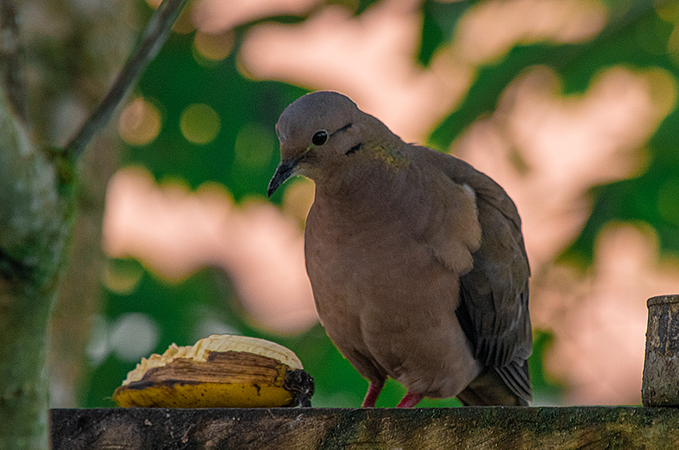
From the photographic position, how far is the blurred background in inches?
235

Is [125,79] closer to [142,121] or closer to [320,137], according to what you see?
[320,137]

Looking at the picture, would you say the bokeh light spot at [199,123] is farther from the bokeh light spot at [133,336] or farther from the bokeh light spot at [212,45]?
the bokeh light spot at [133,336]

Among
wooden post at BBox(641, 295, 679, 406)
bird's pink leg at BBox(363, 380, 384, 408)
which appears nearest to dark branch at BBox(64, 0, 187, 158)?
wooden post at BBox(641, 295, 679, 406)

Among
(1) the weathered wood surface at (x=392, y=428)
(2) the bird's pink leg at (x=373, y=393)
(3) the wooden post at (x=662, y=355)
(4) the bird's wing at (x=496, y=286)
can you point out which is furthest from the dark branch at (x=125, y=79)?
(2) the bird's pink leg at (x=373, y=393)

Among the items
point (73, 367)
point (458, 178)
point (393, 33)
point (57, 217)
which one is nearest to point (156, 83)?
point (393, 33)

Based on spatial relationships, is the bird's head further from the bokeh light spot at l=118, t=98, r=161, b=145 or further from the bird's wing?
the bokeh light spot at l=118, t=98, r=161, b=145

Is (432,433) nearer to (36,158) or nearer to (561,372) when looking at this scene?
(36,158)

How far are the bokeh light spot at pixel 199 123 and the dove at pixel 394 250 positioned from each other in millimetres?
3943

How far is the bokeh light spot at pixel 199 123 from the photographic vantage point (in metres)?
6.37

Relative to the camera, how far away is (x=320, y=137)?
2.34 m

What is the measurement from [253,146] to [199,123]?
50cm

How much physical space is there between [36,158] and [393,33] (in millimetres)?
5162

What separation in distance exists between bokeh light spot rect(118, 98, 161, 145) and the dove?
408 cm

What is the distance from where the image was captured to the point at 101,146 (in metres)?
4.29
